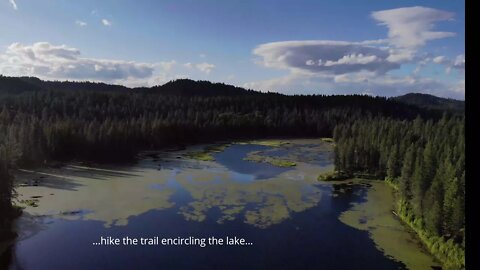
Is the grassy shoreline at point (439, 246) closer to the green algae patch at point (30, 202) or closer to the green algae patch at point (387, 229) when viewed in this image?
the green algae patch at point (387, 229)

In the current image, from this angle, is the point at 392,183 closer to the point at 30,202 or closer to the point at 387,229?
the point at 387,229

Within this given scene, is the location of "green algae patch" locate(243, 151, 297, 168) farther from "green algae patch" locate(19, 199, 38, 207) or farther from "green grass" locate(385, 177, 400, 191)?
"green algae patch" locate(19, 199, 38, 207)

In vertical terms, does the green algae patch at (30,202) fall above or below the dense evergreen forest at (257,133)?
below

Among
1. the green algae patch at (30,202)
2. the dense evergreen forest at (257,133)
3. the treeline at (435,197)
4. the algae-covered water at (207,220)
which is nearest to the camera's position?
the algae-covered water at (207,220)

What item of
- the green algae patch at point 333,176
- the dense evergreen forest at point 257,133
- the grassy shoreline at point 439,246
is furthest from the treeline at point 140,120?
the grassy shoreline at point 439,246

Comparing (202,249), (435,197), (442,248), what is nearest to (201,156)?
(202,249)

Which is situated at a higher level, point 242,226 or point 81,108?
point 81,108
